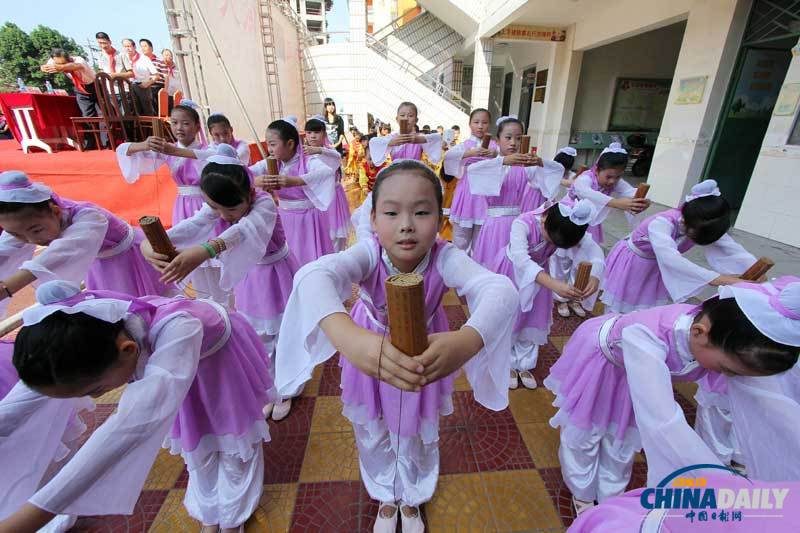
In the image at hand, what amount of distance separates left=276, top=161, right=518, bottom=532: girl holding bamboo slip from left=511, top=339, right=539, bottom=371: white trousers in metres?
1.19

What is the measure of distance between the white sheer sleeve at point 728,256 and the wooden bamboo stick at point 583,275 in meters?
1.11

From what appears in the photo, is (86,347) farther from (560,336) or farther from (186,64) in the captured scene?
(186,64)

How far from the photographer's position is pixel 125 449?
971 mm

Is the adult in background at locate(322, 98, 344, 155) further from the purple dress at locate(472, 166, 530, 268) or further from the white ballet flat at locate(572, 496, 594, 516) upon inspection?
the white ballet flat at locate(572, 496, 594, 516)

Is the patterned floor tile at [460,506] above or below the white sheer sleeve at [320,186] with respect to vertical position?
below

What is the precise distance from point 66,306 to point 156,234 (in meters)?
0.61

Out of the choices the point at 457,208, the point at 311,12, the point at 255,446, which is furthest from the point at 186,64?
the point at 311,12

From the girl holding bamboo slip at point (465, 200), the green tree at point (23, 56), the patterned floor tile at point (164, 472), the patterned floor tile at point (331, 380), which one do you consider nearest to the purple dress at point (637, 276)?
the girl holding bamboo slip at point (465, 200)

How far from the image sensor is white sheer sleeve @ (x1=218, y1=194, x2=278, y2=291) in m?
2.04

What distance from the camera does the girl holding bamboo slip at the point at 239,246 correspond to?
1.87m

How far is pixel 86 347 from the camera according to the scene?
36.4 inches

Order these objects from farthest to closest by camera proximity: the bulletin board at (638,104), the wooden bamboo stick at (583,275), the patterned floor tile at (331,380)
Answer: the bulletin board at (638,104) → the patterned floor tile at (331,380) → the wooden bamboo stick at (583,275)

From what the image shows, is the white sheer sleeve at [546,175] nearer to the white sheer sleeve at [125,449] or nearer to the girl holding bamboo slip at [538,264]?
the girl holding bamboo slip at [538,264]

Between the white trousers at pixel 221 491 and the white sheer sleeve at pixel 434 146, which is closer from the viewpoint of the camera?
the white trousers at pixel 221 491
